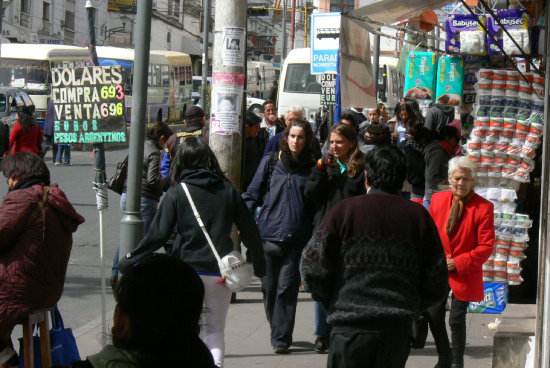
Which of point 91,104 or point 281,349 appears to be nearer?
point 281,349

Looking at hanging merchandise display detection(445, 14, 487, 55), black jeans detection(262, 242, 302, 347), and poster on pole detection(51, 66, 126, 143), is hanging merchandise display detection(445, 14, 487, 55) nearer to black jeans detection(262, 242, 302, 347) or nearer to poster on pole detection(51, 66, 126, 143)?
black jeans detection(262, 242, 302, 347)

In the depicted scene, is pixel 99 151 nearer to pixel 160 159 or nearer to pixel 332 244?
pixel 160 159

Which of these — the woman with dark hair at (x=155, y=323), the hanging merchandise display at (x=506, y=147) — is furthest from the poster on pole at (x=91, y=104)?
the woman with dark hair at (x=155, y=323)

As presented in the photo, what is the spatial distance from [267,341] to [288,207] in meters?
1.25

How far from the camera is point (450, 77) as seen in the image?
10.5 m

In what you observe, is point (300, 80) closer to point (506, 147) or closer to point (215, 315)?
point (506, 147)

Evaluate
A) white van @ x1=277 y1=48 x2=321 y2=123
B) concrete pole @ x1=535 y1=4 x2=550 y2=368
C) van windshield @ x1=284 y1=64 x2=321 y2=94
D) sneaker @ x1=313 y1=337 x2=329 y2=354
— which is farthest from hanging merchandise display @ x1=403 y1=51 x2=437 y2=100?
van windshield @ x1=284 y1=64 x2=321 y2=94

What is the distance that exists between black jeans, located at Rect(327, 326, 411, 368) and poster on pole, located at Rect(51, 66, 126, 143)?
3520mm

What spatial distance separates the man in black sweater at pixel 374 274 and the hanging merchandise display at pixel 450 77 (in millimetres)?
6289

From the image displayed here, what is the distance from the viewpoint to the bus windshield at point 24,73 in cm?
2997

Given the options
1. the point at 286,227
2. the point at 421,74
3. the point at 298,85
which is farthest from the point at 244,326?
the point at 298,85

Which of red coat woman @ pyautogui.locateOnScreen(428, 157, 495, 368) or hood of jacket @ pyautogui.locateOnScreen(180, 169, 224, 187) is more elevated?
hood of jacket @ pyautogui.locateOnScreen(180, 169, 224, 187)

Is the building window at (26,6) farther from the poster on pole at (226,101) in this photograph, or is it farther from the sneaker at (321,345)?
the sneaker at (321,345)

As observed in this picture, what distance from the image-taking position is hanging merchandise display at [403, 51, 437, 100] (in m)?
11.4
